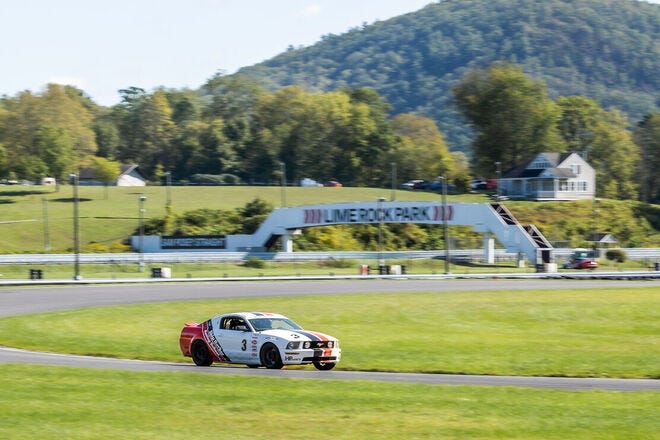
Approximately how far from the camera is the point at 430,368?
1062 inches

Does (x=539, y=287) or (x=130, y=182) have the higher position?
(x=130, y=182)

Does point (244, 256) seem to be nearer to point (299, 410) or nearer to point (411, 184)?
point (411, 184)

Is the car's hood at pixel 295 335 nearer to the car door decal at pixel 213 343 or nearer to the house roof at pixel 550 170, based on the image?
the car door decal at pixel 213 343

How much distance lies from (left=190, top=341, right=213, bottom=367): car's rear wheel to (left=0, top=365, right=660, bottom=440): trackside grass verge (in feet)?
15.4

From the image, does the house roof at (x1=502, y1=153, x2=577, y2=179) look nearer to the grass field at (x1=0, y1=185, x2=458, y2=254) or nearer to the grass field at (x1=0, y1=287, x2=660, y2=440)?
the grass field at (x1=0, y1=185, x2=458, y2=254)

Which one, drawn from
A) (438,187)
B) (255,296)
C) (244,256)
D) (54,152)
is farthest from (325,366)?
(438,187)

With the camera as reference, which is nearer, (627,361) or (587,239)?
(627,361)

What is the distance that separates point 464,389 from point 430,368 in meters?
5.61

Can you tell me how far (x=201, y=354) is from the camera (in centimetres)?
2773

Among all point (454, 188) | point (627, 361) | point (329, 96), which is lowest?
point (627, 361)

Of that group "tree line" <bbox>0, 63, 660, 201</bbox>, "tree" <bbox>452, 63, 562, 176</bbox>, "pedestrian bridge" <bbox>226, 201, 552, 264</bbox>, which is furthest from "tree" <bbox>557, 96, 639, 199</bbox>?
"pedestrian bridge" <bbox>226, 201, 552, 264</bbox>

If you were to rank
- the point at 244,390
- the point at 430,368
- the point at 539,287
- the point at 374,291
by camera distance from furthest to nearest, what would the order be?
the point at 539,287
the point at 374,291
the point at 430,368
the point at 244,390

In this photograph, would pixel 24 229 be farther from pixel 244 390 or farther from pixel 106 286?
pixel 244 390

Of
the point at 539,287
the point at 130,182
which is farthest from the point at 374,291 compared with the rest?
the point at 130,182
